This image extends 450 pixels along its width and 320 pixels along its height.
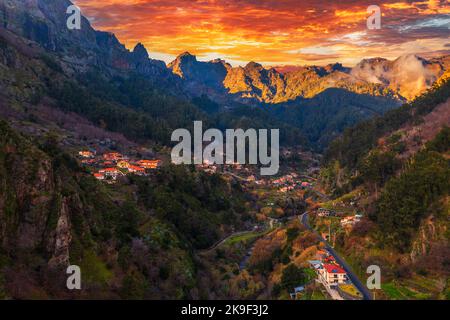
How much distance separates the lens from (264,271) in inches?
2223

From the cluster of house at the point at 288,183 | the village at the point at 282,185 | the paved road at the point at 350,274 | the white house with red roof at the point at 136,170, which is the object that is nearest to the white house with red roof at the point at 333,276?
the village at the point at 282,185

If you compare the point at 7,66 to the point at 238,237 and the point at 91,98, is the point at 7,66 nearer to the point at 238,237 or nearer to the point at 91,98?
the point at 91,98

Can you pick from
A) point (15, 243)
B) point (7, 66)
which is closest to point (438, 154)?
point (15, 243)

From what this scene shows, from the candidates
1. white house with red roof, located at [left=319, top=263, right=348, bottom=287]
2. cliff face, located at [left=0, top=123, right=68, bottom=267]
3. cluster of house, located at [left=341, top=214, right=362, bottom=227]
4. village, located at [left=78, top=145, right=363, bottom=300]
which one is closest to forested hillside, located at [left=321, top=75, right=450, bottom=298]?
cluster of house, located at [left=341, top=214, right=362, bottom=227]

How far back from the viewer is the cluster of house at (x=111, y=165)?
74113 millimetres

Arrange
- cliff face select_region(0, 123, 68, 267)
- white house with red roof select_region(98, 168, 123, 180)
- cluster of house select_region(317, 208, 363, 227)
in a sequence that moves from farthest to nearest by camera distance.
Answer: white house with red roof select_region(98, 168, 123, 180) < cluster of house select_region(317, 208, 363, 227) < cliff face select_region(0, 123, 68, 267)

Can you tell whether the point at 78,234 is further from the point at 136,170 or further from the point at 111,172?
the point at 136,170

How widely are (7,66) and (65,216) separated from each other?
4358 inches

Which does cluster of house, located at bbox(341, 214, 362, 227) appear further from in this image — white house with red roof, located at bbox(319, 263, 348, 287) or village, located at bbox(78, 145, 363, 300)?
white house with red roof, located at bbox(319, 263, 348, 287)

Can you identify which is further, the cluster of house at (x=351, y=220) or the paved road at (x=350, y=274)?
the cluster of house at (x=351, y=220)

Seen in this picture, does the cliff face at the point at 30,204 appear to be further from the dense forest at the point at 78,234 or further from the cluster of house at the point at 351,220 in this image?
the cluster of house at the point at 351,220

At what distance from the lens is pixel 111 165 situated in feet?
286

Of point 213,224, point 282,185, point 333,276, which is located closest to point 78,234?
point 333,276

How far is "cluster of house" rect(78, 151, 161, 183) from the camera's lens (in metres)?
74.1
